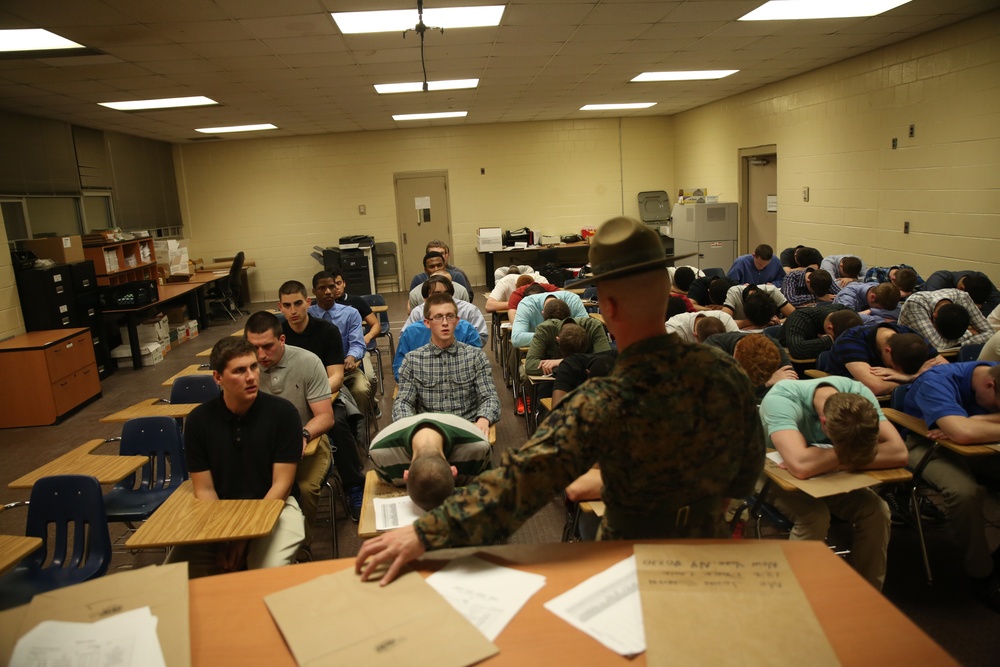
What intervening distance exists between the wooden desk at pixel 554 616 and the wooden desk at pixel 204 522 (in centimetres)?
106

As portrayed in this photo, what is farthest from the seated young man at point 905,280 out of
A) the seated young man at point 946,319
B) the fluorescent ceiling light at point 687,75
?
the fluorescent ceiling light at point 687,75

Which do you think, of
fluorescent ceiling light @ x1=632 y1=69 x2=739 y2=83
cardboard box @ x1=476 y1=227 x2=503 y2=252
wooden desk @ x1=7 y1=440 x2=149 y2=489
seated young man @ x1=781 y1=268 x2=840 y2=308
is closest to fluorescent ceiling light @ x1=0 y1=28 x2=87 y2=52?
wooden desk @ x1=7 y1=440 x2=149 y2=489

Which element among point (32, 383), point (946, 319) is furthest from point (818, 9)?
point (32, 383)

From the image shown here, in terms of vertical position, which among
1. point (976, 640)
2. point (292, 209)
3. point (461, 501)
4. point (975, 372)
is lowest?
point (976, 640)

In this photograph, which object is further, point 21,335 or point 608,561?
point 21,335

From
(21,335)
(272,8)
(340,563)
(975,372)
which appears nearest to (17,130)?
(21,335)

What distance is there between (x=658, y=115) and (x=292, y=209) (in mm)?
7438

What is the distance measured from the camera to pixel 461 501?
133 cm

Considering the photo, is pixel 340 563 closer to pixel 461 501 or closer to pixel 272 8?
pixel 461 501

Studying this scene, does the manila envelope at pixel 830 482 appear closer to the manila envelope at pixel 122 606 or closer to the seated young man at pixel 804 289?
the manila envelope at pixel 122 606

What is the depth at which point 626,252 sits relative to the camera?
4.65ft

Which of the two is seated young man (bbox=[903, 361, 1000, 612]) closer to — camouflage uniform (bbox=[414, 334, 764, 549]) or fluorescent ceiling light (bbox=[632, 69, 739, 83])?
camouflage uniform (bbox=[414, 334, 764, 549])

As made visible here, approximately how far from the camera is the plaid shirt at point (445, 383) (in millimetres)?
3775

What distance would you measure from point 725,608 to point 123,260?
9440 mm
